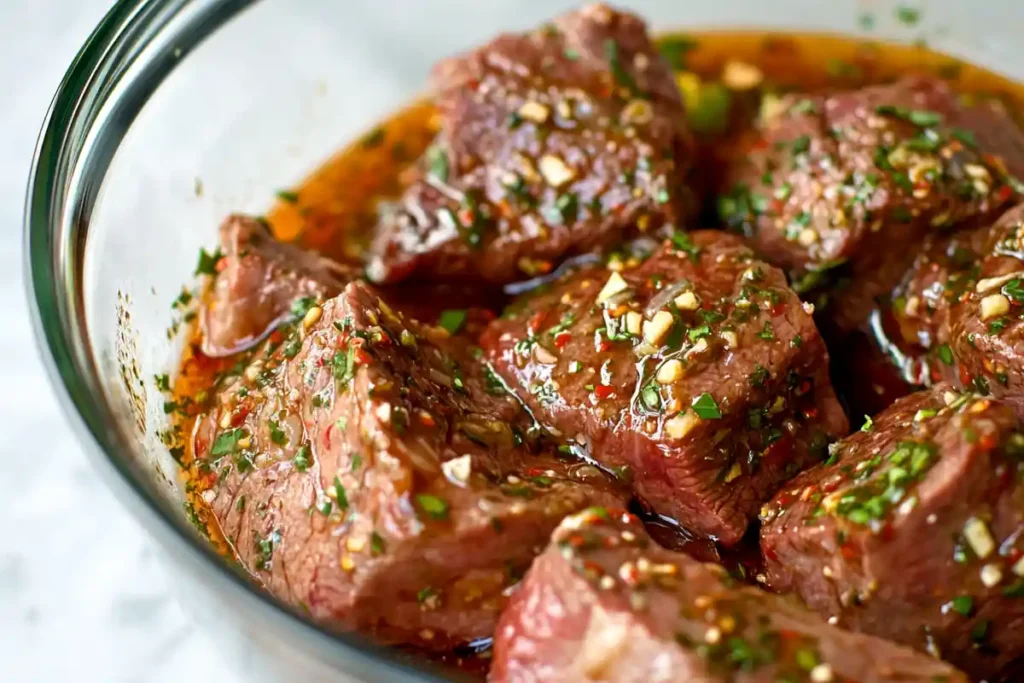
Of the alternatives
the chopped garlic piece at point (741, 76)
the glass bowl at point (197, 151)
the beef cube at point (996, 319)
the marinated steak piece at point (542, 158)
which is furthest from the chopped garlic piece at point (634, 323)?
the chopped garlic piece at point (741, 76)

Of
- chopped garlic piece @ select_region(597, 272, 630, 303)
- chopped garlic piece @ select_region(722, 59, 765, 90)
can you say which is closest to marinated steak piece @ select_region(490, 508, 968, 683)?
chopped garlic piece @ select_region(597, 272, 630, 303)

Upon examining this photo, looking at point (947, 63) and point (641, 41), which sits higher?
point (641, 41)

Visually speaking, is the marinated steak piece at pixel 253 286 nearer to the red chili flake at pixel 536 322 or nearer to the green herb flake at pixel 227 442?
the green herb flake at pixel 227 442

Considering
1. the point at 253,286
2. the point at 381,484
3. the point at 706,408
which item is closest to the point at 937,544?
the point at 706,408

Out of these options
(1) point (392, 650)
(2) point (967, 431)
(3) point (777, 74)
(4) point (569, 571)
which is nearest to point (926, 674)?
(2) point (967, 431)

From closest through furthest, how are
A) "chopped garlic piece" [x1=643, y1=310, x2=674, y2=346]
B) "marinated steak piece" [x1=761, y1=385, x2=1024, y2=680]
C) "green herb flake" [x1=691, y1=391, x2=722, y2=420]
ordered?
"marinated steak piece" [x1=761, y1=385, x2=1024, y2=680], "green herb flake" [x1=691, y1=391, x2=722, y2=420], "chopped garlic piece" [x1=643, y1=310, x2=674, y2=346]

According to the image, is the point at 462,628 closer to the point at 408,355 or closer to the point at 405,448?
the point at 405,448

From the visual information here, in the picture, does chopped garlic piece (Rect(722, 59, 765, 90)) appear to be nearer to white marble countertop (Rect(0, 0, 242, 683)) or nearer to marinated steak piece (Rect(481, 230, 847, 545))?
marinated steak piece (Rect(481, 230, 847, 545))
